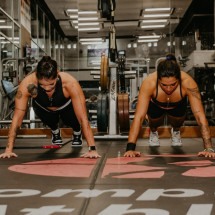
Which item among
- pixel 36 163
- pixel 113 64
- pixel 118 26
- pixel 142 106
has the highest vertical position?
pixel 118 26

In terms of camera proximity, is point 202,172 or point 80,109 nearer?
point 202,172

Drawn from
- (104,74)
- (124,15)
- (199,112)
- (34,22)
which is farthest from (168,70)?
(124,15)

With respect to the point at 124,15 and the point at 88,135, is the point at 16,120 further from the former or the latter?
the point at 124,15

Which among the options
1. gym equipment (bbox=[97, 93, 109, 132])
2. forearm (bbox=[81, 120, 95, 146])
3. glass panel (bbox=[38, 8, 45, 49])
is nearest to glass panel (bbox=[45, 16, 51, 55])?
glass panel (bbox=[38, 8, 45, 49])

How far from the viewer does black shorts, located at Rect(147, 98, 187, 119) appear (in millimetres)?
4018

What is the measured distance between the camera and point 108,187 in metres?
1.93

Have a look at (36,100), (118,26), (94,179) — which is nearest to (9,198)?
(94,179)

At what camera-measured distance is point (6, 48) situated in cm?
894

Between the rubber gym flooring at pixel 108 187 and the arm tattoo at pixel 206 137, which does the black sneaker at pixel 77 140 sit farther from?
the arm tattoo at pixel 206 137

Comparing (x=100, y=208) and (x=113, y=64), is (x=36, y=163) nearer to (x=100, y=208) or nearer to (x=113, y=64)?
(x=100, y=208)

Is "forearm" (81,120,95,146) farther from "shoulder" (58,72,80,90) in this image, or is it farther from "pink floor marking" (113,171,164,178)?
"pink floor marking" (113,171,164,178)

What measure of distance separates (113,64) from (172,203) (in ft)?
14.1

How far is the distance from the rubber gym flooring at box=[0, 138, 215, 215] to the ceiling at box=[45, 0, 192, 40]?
954 centimetres

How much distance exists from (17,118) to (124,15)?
993 centimetres
